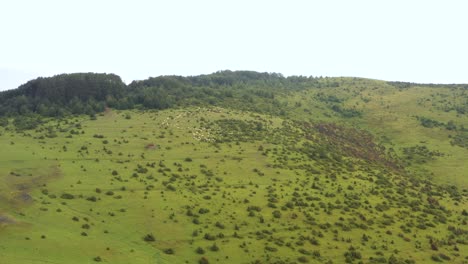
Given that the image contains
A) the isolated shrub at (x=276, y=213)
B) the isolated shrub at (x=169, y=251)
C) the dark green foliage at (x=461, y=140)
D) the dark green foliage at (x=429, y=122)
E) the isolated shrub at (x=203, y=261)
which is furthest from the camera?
the dark green foliage at (x=429, y=122)

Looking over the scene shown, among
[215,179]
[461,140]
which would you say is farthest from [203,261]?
[461,140]

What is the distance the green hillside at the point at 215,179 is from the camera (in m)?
54.1

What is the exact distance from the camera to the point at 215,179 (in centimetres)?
7725

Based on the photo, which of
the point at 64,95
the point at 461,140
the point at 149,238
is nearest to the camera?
the point at 149,238

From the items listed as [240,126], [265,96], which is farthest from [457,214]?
[265,96]

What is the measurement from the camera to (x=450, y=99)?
539 ft

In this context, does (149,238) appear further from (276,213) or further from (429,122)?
(429,122)

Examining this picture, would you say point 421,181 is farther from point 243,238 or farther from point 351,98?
point 351,98

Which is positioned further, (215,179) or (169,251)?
(215,179)

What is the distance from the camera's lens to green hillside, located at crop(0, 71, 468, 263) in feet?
177

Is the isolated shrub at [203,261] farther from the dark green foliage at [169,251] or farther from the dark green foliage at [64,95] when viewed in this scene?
the dark green foliage at [64,95]

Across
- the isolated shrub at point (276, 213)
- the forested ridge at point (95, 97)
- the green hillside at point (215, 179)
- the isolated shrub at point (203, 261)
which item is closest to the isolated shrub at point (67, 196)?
the green hillside at point (215, 179)

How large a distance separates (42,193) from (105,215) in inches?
427

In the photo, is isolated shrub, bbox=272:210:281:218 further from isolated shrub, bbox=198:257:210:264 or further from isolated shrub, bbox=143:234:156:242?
isolated shrub, bbox=143:234:156:242
